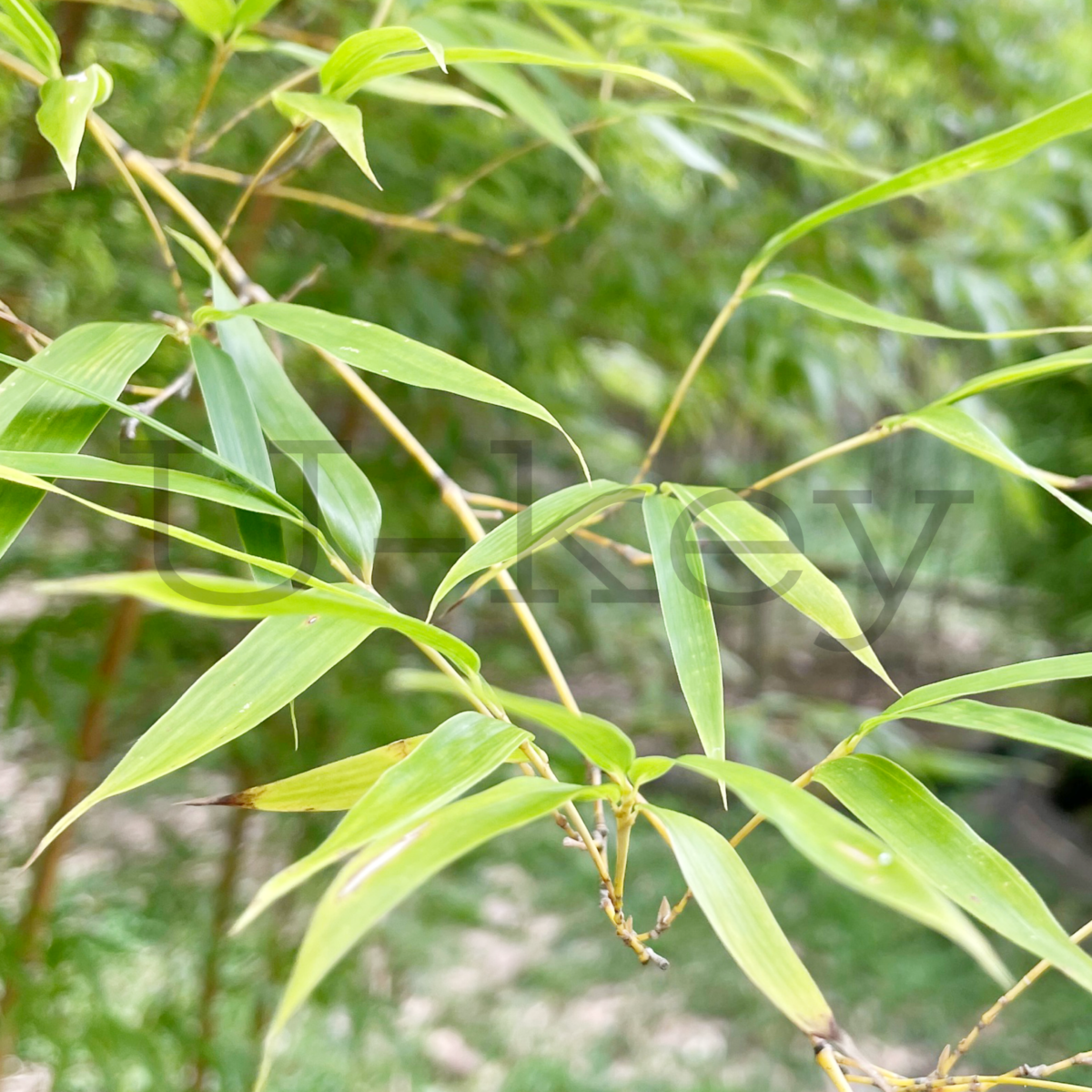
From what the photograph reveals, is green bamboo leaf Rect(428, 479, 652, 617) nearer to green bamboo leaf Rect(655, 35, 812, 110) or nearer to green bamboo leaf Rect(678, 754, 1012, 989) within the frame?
green bamboo leaf Rect(678, 754, 1012, 989)

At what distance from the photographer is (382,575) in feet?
2.22

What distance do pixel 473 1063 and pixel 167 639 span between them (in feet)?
2.40

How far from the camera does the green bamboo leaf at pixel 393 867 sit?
128 mm

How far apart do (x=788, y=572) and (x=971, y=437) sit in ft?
0.22

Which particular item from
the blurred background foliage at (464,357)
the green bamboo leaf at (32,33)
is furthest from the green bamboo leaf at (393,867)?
the blurred background foliage at (464,357)

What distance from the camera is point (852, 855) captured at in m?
0.13

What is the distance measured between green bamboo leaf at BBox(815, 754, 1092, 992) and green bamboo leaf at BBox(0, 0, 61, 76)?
10.2 inches

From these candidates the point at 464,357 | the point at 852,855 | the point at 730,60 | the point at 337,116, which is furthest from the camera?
the point at 464,357

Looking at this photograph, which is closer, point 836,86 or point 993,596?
point 836,86

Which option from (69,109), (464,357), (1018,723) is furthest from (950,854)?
(464,357)

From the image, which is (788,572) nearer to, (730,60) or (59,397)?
(59,397)

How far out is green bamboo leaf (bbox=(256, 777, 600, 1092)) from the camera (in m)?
0.13

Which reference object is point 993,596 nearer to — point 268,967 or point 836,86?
point 836,86

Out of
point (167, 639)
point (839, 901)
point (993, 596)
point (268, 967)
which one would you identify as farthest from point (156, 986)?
point (993, 596)
